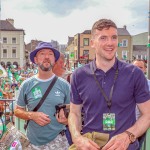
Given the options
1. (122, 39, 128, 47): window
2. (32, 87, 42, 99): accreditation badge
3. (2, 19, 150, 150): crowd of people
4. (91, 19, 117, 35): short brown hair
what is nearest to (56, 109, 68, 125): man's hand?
(32, 87, 42, 99): accreditation badge

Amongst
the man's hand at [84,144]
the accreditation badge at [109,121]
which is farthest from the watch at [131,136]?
the man's hand at [84,144]

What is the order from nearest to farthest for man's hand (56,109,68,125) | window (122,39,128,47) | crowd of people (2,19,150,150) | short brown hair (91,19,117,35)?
crowd of people (2,19,150,150), short brown hair (91,19,117,35), man's hand (56,109,68,125), window (122,39,128,47)

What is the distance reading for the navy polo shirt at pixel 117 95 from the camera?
2262mm

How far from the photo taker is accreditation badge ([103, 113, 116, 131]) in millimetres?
2258

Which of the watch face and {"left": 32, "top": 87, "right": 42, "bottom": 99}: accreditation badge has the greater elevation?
{"left": 32, "top": 87, "right": 42, "bottom": 99}: accreditation badge

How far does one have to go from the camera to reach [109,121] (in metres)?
2.27

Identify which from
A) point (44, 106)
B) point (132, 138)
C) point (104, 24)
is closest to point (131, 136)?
point (132, 138)

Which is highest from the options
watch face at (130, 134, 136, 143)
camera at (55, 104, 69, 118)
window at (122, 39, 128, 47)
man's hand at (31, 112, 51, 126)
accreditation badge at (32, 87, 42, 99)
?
window at (122, 39, 128, 47)

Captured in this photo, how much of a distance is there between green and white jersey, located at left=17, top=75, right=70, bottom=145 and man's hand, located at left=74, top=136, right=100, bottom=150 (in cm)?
105

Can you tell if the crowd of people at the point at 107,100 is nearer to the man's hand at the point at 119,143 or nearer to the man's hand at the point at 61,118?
the man's hand at the point at 119,143

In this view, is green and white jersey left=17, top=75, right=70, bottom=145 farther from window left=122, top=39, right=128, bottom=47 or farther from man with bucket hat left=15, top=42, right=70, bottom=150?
window left=122, top=39, right=128, bottom=47

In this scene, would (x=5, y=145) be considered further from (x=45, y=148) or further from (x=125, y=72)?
(x=125, y=72)

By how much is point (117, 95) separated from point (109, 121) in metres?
0.22

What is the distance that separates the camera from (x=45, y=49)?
11.7ft
